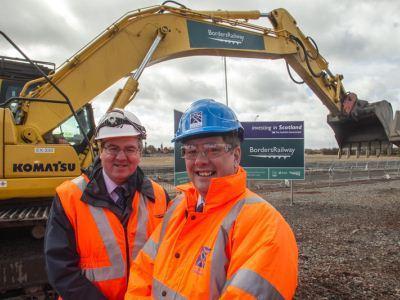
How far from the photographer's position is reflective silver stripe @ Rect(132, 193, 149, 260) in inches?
102

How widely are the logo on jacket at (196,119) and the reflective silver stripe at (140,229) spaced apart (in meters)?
0.93

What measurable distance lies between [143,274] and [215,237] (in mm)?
588

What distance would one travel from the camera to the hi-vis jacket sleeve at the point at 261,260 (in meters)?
1.55

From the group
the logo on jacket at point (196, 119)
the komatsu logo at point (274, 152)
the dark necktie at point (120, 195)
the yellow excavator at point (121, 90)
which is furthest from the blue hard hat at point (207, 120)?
the komatsu logo at point (274, 152)

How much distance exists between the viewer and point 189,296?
1698 mm

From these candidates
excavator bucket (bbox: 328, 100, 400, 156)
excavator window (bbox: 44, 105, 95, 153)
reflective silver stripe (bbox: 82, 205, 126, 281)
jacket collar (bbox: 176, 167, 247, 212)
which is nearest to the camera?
jacket collar (bbox: 176, 167, 247, 212)

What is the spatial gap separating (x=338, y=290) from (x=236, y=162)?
13.7ft

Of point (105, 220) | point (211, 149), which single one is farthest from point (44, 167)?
point (211, 149)

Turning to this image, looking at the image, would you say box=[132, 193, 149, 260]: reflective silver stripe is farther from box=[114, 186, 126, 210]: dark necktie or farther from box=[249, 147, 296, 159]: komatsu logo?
box=[249, 147, 296, 159]: komatsu logo

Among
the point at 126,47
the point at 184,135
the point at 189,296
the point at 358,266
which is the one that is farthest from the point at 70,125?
the point at 358,266

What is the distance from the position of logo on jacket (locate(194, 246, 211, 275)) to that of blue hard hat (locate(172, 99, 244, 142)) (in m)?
0.62

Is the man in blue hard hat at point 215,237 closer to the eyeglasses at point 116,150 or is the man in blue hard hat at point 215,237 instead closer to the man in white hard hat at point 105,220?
the man in white hard hat at point 105,220

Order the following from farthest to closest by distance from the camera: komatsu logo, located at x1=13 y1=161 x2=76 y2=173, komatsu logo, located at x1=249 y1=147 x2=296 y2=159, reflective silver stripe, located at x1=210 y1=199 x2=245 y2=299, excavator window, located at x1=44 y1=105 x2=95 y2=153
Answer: komatsu logo, located at x1=249 y1=147 x2=296 y2=159, excavator window, located at x1=44 y1=105 x2=95 y2=153, komatsu logo, located at x1=13 y1=161 x2=76 y2=173, reflective silver stripe, located at x1=210 y1=199 x2=245 y2=299

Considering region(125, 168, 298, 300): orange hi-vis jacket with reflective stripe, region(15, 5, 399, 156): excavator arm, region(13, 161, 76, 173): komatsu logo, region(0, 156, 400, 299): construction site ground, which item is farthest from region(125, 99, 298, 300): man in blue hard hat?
region(15, 5, 399, 156): excavator arm
